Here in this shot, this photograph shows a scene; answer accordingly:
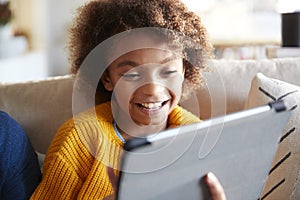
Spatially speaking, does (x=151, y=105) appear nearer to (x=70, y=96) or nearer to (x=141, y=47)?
(x=141, y=47)

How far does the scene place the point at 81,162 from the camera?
109 cm

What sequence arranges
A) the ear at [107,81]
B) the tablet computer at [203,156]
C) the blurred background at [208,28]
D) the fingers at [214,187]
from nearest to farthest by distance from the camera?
the tablet computer at [203,156]
the fingers at [214,187]
the ear at [107,81]
the blurred background at [208,28]

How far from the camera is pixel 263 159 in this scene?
880 mm

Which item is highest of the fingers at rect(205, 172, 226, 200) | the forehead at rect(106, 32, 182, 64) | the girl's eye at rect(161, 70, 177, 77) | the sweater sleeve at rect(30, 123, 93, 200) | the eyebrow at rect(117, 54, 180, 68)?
the forehead at rect(106, 32, 182, 64)

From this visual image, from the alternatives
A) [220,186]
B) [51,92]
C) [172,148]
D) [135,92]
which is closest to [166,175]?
[172,148]

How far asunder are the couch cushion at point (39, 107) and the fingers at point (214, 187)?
2.38 feet

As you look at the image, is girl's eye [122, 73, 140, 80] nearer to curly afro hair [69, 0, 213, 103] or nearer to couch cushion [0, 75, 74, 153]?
curly afro hair [69, 0, 213, 103]

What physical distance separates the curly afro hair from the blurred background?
264cm

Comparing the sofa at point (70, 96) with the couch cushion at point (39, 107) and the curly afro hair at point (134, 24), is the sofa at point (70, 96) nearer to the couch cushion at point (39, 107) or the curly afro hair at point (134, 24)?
the couch cushion at point (39, 107)

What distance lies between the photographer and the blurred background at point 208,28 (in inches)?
160

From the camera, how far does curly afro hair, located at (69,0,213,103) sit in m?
1.12

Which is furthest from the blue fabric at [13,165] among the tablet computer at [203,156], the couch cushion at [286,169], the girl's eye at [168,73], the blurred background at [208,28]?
the blurred background at [208,28]

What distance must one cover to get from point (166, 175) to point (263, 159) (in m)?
0.24

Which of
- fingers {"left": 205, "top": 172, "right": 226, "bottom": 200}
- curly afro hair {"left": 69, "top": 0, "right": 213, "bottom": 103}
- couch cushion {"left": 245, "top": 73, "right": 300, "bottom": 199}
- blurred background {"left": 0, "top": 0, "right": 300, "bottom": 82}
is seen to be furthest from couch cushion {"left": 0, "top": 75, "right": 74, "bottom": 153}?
blurred background {"left": 0, "top": 0, "right": 300, "bottom": 82}
